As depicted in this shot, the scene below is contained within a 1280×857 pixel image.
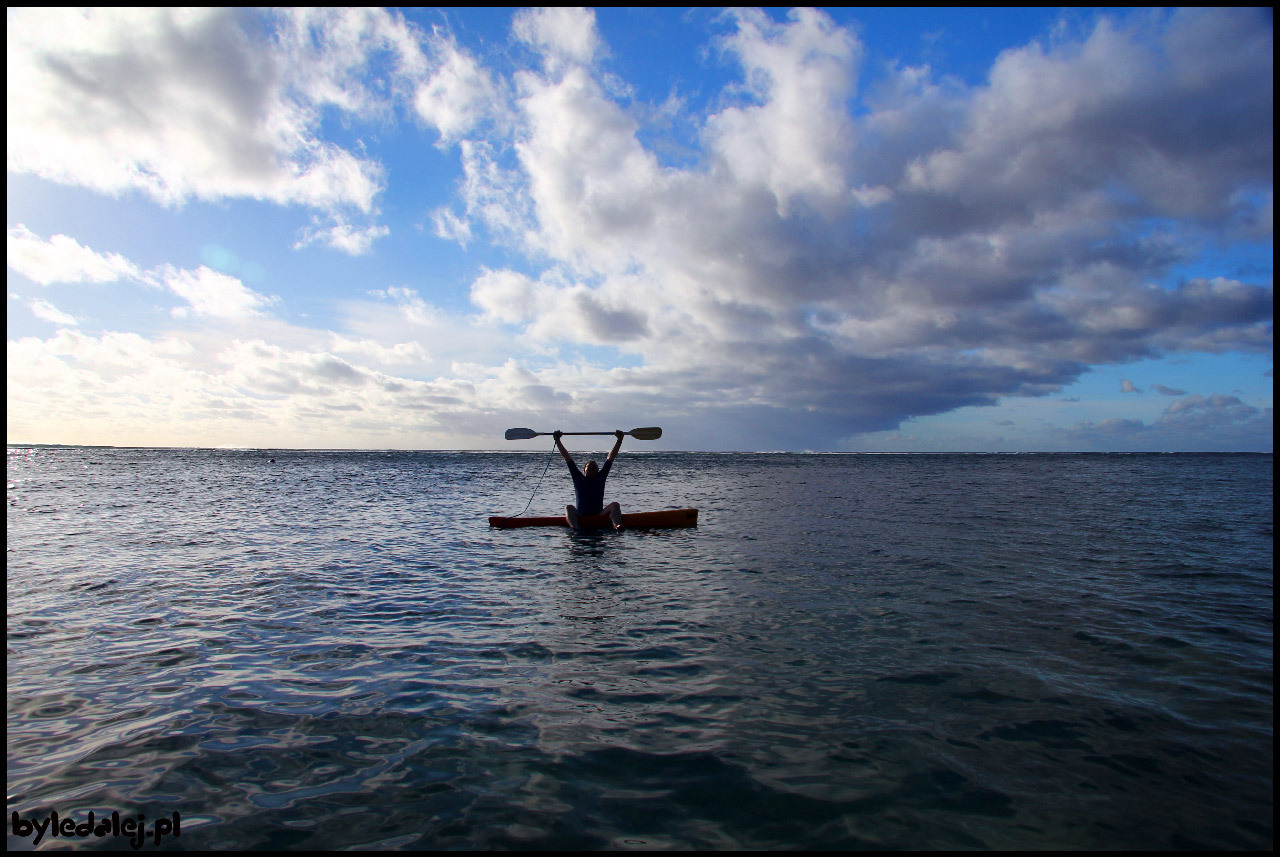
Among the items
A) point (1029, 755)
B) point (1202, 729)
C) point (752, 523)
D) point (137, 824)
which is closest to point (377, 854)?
point (137, 824)

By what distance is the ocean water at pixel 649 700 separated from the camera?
487 cm

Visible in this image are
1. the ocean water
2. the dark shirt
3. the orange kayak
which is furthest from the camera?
the orange kayak

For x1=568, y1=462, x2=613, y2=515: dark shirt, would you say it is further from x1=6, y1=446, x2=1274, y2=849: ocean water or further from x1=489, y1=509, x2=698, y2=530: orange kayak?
x1=6, y1=446, x2=1274, y2=849: ocean water

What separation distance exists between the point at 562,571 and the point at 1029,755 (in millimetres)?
10726

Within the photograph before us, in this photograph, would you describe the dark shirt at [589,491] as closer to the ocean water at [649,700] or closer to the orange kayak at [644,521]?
the orange kayak at [644,521]

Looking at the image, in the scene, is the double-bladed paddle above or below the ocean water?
above

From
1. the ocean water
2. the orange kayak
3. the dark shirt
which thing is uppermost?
the dark shirt

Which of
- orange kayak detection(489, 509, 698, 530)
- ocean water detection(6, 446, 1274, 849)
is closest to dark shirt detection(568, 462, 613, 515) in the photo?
orange kayak detection(489, 509, 698, 530)

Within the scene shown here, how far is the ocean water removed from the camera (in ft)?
16.0

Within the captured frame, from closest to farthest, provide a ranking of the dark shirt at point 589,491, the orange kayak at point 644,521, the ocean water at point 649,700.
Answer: the ocean water at point 649,700, the dark shirt at point 589,491, the orange kayak at point 644,521

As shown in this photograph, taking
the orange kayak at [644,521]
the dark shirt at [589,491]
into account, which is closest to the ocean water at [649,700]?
the dark shirt at [589,491]

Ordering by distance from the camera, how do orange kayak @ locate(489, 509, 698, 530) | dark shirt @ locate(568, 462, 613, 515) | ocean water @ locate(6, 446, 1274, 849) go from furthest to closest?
orange kayak @ locate(489, 509, 698, 530) < dark shirt @ locate(568, 462, 613, 515) < ocean water @ locate(6, 446, 1274, 849)

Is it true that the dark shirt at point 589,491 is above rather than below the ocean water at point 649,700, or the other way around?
above

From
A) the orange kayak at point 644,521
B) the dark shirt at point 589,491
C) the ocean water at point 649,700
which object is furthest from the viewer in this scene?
the orange kayak at point 644,521
